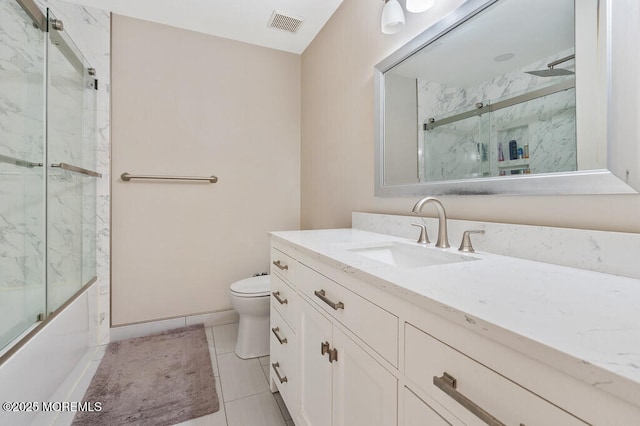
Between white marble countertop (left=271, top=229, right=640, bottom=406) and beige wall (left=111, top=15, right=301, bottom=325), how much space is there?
173cm

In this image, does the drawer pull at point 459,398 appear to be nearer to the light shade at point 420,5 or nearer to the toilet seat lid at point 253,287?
the light shade at point 420,5

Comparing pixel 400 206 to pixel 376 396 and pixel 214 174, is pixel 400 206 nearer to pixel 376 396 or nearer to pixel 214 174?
pixel 376 396

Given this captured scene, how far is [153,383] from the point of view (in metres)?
1.56

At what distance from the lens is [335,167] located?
6.71ft

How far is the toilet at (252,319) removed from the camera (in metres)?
1.84

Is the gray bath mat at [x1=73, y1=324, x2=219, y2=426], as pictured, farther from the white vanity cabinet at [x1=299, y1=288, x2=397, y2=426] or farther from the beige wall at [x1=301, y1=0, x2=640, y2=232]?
the beige wall at [x1=301, y1=0, x2=640, y2=232]

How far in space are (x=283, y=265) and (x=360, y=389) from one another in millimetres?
655

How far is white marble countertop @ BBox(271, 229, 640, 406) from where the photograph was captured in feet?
1.07

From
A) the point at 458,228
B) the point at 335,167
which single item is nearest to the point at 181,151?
the point at 335,167

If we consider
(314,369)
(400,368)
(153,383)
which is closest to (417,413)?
(400,368)

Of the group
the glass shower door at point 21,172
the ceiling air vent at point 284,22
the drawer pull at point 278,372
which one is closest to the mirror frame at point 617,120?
the drawer pull at point 278,372

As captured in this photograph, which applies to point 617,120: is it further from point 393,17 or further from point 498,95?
point 393,17

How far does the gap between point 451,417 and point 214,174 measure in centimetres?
220

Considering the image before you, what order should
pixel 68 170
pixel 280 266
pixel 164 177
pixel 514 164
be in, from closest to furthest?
1. pixel 514 164
2. pixel 280 266
3. pixel 68 170
4. pixel 164 177
